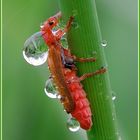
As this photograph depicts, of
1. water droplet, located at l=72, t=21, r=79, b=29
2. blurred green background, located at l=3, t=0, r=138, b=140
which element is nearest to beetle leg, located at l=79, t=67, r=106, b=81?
water droplet, located at l=72, t=21, r=79, b=29

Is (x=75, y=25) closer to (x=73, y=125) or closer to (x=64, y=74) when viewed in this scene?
(x=64, y=74)

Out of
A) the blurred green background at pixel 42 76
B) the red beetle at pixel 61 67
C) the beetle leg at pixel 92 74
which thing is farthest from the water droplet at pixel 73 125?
the blurred green background at pixel 42 76

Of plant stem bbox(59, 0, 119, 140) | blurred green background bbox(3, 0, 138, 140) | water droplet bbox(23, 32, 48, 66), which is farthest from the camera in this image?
blurred green background bbox(3, 0, 138, 140)

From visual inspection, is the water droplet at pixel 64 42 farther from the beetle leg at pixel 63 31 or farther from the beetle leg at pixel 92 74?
the beetle leg at pixel 92 74

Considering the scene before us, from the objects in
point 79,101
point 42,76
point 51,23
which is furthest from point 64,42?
point 42,76

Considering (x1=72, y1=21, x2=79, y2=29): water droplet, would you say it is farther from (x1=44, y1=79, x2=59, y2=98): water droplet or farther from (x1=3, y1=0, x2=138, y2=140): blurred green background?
(x1=3, y1=0, x2=138, y2=140): blurred green background
